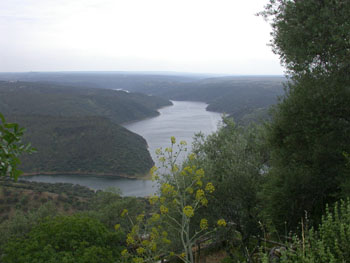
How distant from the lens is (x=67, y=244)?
8906 millimetres

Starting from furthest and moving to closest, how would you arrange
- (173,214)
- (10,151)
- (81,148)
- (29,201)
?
(81,148) < (29,201) < (173,214) < (10,151)

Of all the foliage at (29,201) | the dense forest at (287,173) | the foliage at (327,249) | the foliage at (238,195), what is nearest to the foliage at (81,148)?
the foliage at (29,201)

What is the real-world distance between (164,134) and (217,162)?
76198 mm

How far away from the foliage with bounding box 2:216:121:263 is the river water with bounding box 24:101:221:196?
497 inches

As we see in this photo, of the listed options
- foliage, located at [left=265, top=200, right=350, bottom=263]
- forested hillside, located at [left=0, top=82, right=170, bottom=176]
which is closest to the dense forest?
foliage, located at [left=265, top=200, right=350, bottom=263]

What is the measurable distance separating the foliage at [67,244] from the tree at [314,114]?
505 cm

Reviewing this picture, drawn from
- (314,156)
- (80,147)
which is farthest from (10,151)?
(80,147)

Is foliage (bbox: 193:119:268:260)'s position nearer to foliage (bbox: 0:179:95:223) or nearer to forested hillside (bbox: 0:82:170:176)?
foliage (bbox: 0:179:95:223)

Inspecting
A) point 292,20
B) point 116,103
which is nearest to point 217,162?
point 292,20

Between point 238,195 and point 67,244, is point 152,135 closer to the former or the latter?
point 67,244

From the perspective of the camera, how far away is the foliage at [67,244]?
8203 mm

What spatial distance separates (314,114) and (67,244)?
304 inches

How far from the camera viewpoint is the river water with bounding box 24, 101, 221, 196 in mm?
52044

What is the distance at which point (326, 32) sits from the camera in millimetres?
7203
